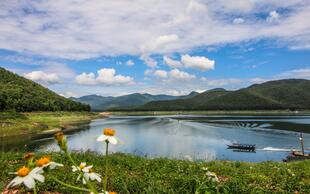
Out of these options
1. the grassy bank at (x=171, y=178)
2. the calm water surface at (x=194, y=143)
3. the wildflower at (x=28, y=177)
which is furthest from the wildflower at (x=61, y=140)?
the calm water surface at (x=194, y=143)

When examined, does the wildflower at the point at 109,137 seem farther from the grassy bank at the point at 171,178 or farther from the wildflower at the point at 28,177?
the grassy bank at the point at 171,178

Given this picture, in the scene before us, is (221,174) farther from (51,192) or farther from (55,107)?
(55,107)

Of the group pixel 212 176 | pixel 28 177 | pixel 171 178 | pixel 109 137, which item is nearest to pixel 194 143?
pixel 171 178

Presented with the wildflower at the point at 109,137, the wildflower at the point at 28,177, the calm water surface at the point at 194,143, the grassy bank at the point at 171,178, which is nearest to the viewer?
the wildflower at the point at 28,177

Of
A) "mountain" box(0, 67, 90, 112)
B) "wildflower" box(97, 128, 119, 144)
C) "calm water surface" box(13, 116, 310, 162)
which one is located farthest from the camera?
"mountain" box(0, 67, 90, 112)

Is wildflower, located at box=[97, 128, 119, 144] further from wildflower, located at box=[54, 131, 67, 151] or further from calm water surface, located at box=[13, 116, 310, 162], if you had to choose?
calm water surface, located at box=[13, 116, 310, 162]

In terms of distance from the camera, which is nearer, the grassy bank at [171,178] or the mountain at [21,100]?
the grassy bank at [171,178]

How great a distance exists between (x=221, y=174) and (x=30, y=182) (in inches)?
414

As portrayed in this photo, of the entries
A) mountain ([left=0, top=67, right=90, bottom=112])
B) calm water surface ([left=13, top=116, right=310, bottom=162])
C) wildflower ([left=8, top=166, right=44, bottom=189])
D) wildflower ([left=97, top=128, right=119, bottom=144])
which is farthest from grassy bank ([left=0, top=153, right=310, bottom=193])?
mountain ([left=0, top=67, right=90, bottom=112])

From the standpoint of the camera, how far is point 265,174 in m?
11.4

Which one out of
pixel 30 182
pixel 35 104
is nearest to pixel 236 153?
pixel 30 182

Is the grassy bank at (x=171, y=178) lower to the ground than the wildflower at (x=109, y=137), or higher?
lower

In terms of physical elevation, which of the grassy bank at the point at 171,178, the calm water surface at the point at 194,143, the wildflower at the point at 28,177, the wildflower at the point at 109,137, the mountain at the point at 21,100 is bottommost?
the calm water surface at the point at 194,143

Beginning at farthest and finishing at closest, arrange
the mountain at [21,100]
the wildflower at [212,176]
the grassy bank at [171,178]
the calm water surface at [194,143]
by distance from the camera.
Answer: the mountain at [21,100], the calm water surface at [194,143], the grassy bank at [171,178], the wildflower at [212,176]
